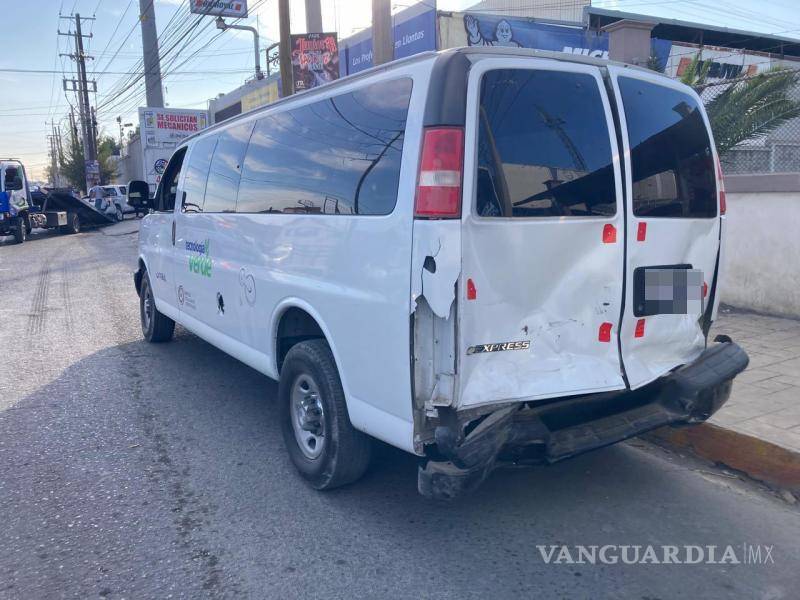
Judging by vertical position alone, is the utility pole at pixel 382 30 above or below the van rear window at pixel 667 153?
above

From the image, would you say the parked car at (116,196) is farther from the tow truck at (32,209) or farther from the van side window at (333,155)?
the van side window at (333,155)

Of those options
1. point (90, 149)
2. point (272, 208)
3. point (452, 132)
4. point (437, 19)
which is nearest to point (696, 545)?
point (452, 132)

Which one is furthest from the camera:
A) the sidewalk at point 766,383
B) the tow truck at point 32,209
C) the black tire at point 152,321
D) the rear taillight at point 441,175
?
the tow truck at point 32,209

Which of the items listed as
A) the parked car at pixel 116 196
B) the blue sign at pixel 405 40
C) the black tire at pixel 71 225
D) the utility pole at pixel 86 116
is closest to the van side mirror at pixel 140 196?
the blue sign at pixel 405 40

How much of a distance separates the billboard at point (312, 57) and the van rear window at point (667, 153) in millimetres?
10441

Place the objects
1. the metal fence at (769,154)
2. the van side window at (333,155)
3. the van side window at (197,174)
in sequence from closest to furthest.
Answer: the van side window at (333,155) < the van side window at (197,174) < the metal fence at (769,154)

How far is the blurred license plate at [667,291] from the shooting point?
3562 mm

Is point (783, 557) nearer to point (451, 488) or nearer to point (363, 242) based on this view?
point (451, 488)

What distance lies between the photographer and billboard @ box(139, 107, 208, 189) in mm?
38656

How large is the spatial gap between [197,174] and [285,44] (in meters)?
8.47

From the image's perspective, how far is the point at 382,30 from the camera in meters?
9.92

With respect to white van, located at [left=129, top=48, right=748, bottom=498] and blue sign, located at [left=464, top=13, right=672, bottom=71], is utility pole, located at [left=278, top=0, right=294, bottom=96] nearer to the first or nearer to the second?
blue sign, located at [left=464, top=13, right=672, bottom=71]

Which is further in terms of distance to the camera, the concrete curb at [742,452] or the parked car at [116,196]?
the parked car at [116,196]

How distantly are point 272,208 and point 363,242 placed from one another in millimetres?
1185
